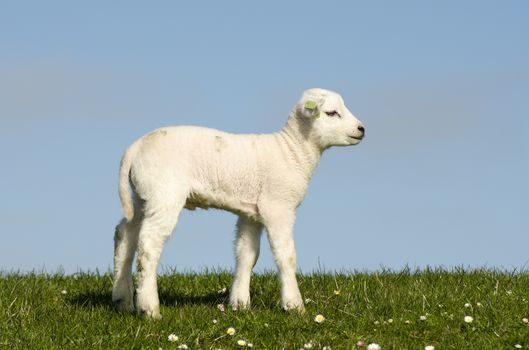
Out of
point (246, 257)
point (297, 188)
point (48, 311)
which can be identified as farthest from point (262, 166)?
point (48, 311)

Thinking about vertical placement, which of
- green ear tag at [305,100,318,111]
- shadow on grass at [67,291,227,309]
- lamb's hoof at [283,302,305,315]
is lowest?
shadow on grass at [67,291,227,309]

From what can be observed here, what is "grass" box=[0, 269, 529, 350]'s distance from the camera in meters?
9.04

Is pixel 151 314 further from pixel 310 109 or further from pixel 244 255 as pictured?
pixel 310 109

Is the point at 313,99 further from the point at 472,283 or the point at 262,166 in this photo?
the point at 472,283

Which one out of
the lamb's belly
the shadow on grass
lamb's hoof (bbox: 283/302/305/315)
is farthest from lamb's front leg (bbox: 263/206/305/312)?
the shadow on grass

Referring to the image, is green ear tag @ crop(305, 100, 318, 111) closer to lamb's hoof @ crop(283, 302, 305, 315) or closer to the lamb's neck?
the lamb's neck

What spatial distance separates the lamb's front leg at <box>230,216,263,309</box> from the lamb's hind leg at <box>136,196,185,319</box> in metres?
1.11

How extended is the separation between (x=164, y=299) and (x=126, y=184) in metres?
1.93

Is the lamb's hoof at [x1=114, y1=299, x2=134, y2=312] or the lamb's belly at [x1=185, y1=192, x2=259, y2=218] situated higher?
the lamb's belly at [x1=185, y1=192, x2=259, y2=218]

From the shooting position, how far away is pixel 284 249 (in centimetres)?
1016

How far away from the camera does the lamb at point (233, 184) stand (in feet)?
32.3

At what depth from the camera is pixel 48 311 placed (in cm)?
1059

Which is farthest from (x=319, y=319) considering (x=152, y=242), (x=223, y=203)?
(x=152, y=242)

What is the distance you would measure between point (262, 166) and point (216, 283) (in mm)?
2668
